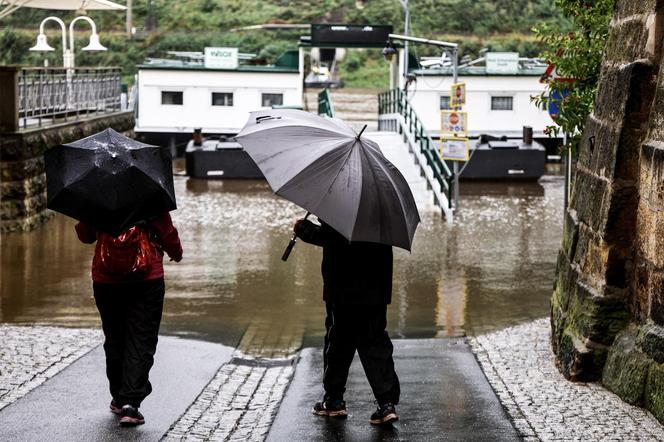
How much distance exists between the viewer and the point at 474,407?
8039 mm

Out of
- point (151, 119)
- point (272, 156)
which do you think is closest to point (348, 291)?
point (272, 156)

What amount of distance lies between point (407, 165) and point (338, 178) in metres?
19.2

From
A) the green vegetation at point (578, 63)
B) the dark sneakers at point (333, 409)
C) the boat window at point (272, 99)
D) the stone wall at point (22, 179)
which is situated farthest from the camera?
the boat window at point (272, 99)

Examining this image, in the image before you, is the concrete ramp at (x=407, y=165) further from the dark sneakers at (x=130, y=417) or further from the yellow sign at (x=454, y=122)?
the dark sneakers at (x=130, y=417)

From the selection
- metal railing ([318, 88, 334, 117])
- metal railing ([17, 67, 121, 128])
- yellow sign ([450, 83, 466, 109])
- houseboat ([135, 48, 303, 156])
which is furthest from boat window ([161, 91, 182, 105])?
yellow sign ([450, 83, 466, 109])

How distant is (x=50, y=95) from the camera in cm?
2262

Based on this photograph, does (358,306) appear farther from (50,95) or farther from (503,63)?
(503,63)

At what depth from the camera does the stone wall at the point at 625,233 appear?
25.7 ft

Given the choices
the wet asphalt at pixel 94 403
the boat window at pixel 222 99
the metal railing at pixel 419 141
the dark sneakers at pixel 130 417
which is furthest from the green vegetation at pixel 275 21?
the dark sneakers at pixel 130 417

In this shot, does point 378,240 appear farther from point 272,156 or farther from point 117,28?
point 117,28

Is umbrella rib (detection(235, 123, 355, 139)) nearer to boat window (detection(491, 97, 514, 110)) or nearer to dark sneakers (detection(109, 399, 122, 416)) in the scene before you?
dark sneakers (detection(109, 399, 122, 416))

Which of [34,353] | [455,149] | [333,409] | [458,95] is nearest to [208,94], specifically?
[455,149]

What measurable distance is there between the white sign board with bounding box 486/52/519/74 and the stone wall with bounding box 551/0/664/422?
27.7 m

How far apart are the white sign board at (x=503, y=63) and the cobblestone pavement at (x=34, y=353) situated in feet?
88.4
